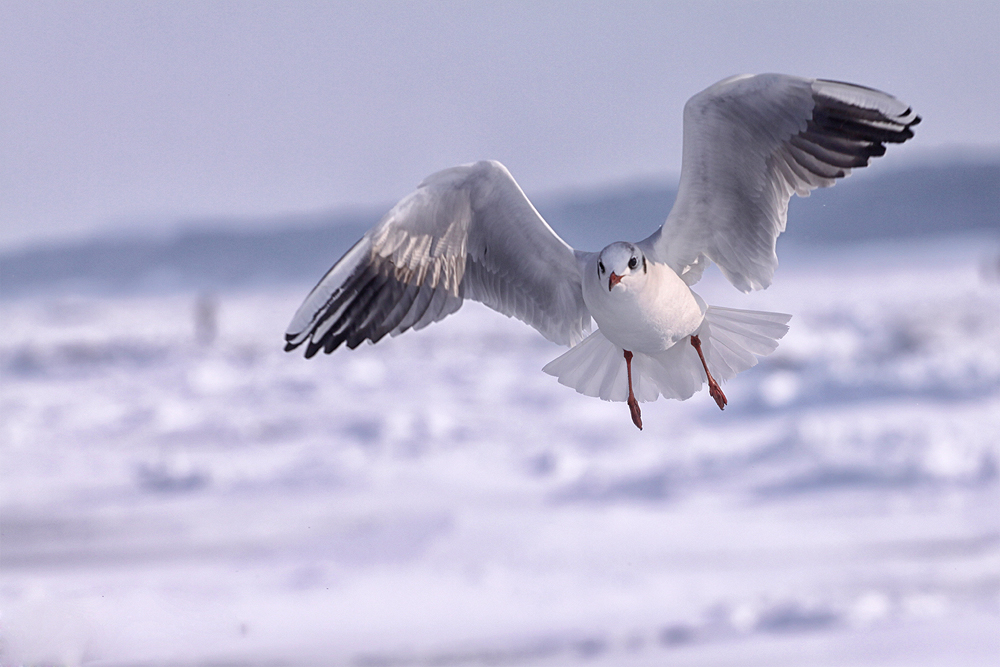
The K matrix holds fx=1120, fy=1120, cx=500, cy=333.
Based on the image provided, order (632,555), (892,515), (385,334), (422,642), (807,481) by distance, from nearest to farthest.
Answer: (385,334) → (422,642) → (632,555) → (892,515) → (807,481)

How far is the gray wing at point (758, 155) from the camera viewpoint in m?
3.64

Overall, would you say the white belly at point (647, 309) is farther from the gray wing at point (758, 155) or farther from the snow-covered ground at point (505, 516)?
the snow-covered ground at point (505, 516)

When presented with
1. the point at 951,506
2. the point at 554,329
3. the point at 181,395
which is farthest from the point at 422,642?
the point at 181,395

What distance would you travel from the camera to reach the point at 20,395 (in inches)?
603

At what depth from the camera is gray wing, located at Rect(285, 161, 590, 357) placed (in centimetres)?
403

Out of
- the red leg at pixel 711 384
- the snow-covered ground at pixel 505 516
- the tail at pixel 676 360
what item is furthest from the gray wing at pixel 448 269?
the snow-covered ground at pixel 505 516

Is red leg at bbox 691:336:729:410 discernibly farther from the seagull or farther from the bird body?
the bird body

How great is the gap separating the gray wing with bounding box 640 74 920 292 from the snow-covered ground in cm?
274

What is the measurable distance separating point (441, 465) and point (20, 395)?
25.2ft

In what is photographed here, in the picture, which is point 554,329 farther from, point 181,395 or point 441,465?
point 181,395

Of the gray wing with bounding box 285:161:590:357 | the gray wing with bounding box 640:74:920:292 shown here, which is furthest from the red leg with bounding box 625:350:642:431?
the gray wing with bounding box 640:74:920:292

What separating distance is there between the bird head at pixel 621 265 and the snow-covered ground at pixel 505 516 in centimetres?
302

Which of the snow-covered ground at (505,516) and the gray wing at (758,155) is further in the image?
the snow-covered ground at (505,516)

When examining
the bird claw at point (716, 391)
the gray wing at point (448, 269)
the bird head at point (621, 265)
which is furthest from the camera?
the bird claw at point (716, 391)
